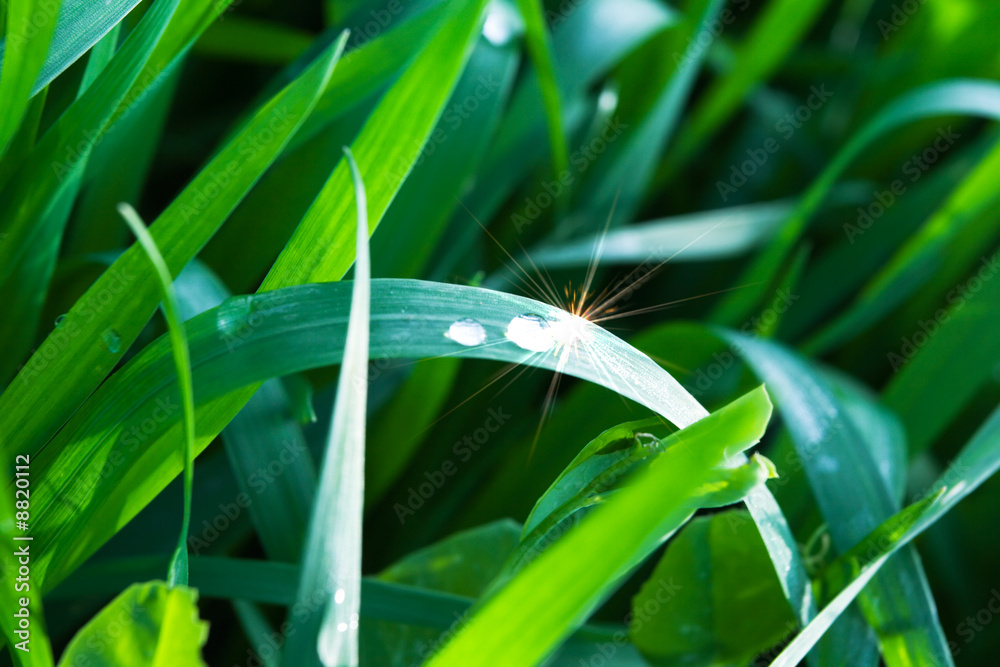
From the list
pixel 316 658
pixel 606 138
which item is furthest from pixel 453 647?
pixel 606 138

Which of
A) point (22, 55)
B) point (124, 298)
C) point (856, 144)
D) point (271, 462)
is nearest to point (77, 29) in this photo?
point (22, 55)

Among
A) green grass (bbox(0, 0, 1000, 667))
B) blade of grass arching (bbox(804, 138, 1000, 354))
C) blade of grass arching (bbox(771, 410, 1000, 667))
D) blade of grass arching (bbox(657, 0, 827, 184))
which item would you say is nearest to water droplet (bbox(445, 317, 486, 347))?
green grass (bbox(0, 0, 1000, 667))

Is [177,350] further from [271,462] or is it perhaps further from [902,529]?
[902,529]

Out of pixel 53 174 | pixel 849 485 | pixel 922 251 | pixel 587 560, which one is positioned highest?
pixel 922 251

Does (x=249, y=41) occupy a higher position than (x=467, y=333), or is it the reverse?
(x=249, y=41)

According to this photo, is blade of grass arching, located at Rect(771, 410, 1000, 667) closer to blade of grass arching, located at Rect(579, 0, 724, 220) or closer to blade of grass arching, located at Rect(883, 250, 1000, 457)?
blade of grass arching, located at Rect(883, 250, 1000, 457)

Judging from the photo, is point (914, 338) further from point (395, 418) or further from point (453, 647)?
point (453, 647)
